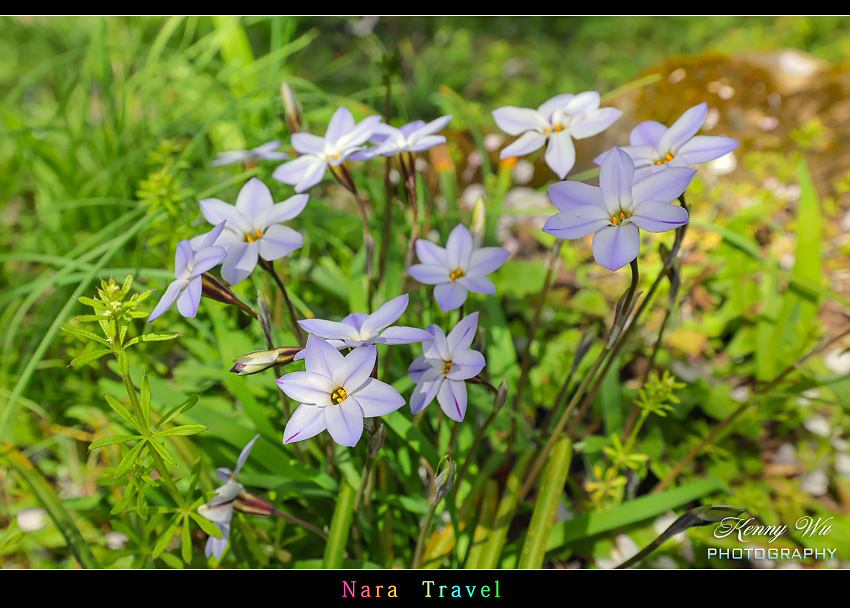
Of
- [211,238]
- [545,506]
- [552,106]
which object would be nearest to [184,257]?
[211,238]

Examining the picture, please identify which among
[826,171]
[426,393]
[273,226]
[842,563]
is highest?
[273,226]

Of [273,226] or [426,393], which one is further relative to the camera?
[273,226]

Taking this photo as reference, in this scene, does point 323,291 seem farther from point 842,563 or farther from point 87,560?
point 842,563

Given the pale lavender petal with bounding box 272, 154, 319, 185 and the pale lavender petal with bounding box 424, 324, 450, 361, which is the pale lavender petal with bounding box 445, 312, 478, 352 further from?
the pale lavender petal with bounding box 272, 154, 319, 185

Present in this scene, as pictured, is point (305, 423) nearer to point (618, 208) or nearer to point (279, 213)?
point (279, 213)

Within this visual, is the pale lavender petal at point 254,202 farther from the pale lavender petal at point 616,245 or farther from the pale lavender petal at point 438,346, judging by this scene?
the pale lavender petal at point 616,245

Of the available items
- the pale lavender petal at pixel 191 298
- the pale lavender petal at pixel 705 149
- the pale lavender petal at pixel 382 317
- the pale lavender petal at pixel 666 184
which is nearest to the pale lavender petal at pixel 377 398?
the pale lavender petal at pixel 382 317

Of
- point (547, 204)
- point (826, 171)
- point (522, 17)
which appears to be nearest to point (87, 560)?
point (547, 204)

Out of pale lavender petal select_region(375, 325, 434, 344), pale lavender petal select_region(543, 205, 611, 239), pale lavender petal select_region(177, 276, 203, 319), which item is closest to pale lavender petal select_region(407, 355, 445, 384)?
pale lavender petal select_region(375, 325, 434, 344)
